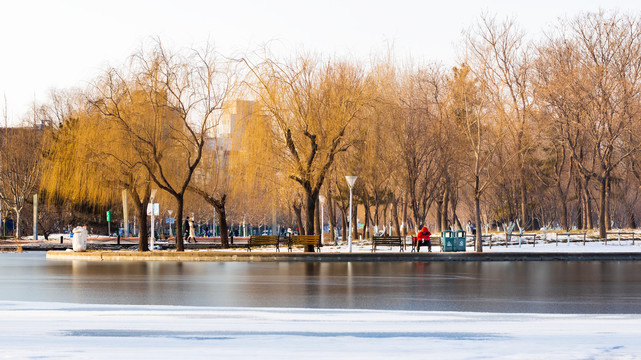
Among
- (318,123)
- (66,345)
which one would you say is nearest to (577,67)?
(318,123)

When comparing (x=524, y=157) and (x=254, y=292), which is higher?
(x=524, y=157)

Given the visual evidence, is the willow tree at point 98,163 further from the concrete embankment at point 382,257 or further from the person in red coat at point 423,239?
the person in red coat at point 423,239

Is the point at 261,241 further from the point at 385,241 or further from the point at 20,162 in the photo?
the point at 20,162

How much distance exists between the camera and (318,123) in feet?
128

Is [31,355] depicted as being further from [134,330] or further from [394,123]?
[394,123]

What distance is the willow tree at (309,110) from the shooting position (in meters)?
39.0

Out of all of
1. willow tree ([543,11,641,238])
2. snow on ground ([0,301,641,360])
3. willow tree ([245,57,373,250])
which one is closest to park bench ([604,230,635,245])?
willow tree ([543,11,641,238])

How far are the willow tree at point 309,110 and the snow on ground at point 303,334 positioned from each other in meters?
25.0

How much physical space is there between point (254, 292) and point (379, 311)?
5054mm

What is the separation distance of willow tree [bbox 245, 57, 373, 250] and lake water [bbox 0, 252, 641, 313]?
39.4 feet

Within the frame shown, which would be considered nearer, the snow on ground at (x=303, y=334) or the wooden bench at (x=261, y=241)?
the snow on ground at (x=303, y=334)

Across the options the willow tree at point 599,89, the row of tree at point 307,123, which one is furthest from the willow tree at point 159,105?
the willow tree at point 599,89

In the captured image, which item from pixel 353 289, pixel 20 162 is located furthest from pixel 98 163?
pixel 20 162

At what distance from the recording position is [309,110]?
39000 millimetres
